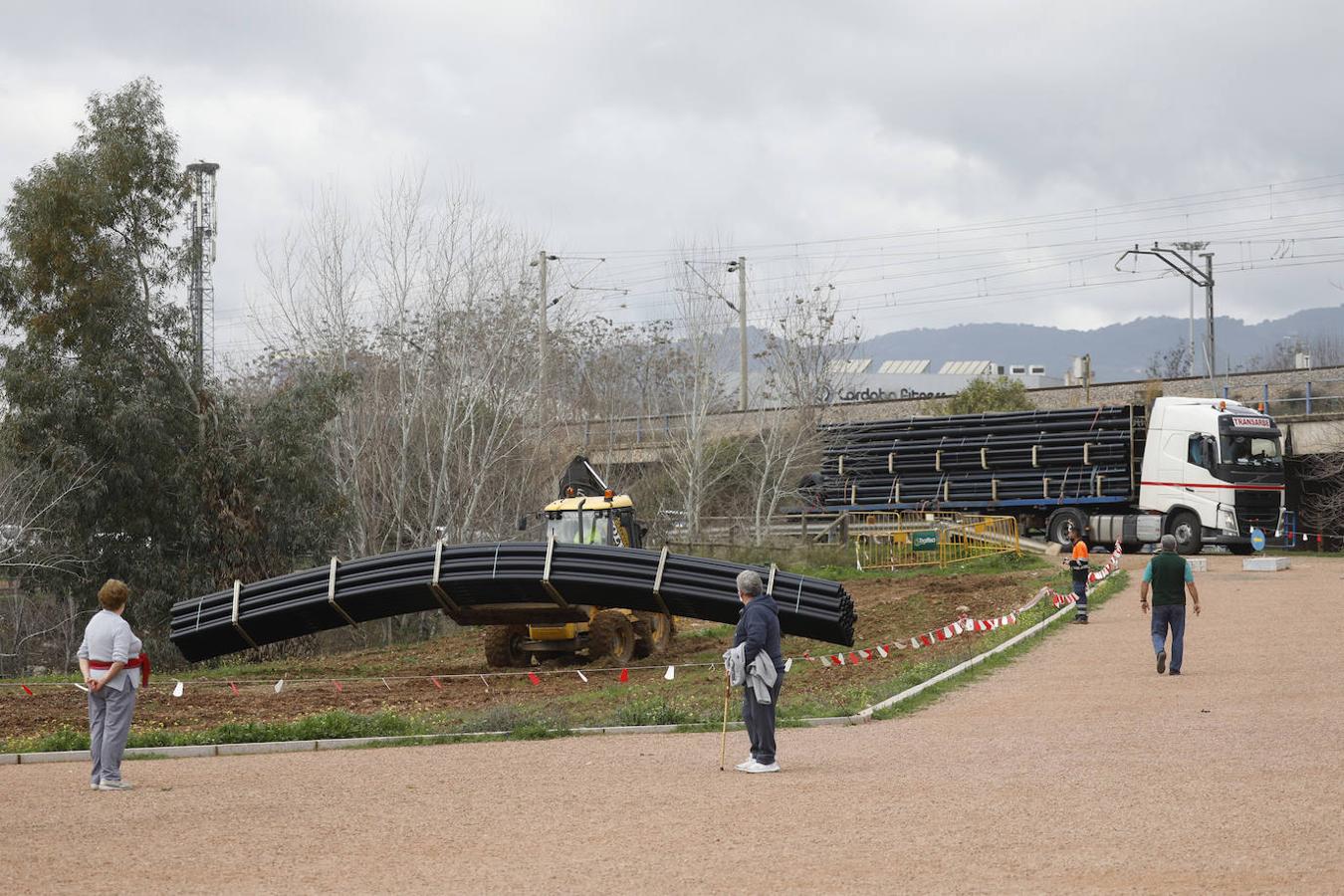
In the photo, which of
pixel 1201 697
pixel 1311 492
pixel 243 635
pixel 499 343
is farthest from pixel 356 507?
pixel 1311 492

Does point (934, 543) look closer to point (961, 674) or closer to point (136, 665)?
point (961, 674)

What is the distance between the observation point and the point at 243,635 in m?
21.9

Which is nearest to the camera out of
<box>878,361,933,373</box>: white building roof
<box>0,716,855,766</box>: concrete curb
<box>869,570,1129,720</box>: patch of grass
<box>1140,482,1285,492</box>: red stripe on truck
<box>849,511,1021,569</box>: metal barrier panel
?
<box>0,716,855,766</box>: concrete curb

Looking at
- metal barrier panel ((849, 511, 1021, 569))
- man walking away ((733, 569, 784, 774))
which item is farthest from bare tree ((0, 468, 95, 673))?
man walking away ((733, 569, 784, 774))

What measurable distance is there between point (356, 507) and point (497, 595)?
1557cm

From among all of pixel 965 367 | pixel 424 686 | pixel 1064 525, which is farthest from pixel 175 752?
pixel 965 367

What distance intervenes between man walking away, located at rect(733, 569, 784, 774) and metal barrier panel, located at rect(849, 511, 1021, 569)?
91.5 feet

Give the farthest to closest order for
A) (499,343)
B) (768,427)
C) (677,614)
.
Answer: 1. (768,427)
2. (499,343)
3. (677,614)

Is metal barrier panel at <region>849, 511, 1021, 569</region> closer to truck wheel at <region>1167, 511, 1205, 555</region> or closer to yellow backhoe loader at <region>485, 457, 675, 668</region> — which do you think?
truck wheel at <region>1167, 511, 1205, 555</region>

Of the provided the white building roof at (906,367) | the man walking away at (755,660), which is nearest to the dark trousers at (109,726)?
the man walking away at (755,660)

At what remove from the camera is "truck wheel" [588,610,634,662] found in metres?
21.8

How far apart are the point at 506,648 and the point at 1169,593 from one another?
1023 centimetres

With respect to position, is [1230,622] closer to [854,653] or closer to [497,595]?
[854,653]

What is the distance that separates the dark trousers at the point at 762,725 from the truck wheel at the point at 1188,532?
3062 centimetres
